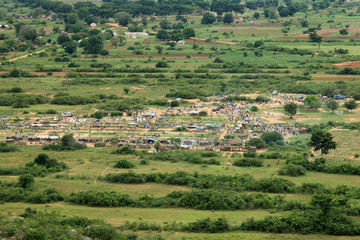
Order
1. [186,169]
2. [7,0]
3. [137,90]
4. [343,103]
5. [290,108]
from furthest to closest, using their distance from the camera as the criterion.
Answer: [7,0] → [137,90] → [343,103] → [290,108] → [186,169]

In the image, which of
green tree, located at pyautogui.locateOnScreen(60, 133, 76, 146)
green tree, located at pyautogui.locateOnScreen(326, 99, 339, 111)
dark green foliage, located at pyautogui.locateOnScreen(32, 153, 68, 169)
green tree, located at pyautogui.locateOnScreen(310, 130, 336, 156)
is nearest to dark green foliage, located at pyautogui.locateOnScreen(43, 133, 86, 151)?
green tree, located at pyautogui.locateOnScreen(60, 133, 76, 146)

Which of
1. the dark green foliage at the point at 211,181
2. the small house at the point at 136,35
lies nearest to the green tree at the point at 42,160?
the dark green foliage at the point at 211,181

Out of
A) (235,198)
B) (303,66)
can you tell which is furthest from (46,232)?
(303,66)

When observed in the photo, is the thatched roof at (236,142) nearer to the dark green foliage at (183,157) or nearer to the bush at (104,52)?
the dark green foliage at (183,157)

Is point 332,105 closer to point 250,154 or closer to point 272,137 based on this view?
point 272,137

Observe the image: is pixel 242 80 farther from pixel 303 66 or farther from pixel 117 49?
pixel 117 49
